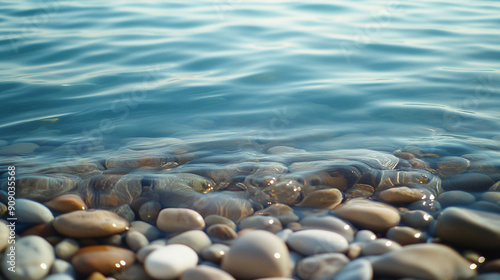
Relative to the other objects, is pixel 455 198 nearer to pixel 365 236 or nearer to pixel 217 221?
pixel 365 236

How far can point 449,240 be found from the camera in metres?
2.09

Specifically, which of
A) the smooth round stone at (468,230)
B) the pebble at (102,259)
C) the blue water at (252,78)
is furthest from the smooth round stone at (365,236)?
the blue water at (252,78)

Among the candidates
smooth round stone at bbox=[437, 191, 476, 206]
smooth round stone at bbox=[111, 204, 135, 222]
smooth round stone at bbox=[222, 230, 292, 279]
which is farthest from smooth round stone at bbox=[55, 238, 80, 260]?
smooth round stone at bbox=[437, 191, 476, 206]

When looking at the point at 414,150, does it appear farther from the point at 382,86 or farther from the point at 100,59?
the point at 100,59

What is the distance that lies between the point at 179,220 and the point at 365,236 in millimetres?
1030

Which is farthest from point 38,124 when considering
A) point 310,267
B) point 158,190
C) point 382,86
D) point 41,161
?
point 382,86

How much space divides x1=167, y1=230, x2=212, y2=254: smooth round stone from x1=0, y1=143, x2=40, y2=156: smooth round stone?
2.15m

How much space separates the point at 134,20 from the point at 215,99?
3.99 meters

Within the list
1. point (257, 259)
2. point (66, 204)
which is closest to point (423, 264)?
point (257, 259)

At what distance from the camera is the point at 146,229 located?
91.9 inches

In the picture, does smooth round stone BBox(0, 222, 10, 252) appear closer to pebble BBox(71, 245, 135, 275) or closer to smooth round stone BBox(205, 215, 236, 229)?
pebble BBox(71, 245, 135, 275)

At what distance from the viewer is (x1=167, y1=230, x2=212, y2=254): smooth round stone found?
2.13 metres

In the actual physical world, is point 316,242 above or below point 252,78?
below

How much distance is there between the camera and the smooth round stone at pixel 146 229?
7.50 feet
